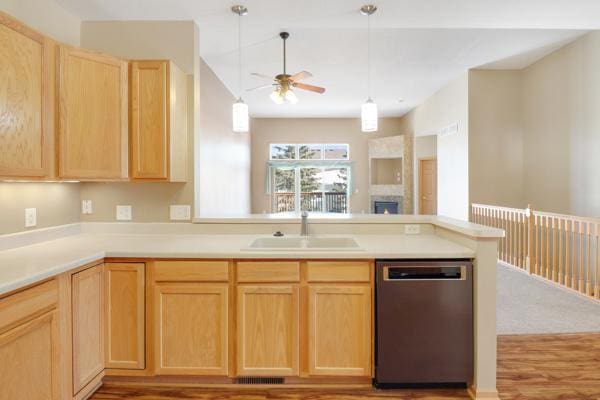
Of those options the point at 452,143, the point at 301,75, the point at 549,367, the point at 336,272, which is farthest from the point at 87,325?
the point at 452,143

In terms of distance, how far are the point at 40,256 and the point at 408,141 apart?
826 centimetres

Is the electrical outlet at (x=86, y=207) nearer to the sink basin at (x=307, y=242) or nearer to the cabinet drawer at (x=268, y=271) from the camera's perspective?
the sink basin at (x=307, y=242)

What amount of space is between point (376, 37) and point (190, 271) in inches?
142

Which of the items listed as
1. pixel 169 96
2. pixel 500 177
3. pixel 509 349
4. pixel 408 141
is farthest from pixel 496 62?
pixel 169 96

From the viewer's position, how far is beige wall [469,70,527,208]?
5844mm

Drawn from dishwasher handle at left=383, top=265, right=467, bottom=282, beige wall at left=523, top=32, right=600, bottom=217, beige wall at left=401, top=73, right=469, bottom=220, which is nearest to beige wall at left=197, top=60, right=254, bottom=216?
dishwasher handle at left=383, top=265, right=467, bottom=282

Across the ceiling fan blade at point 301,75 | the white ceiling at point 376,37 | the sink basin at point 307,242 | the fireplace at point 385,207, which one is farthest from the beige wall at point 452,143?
the sink basin at point 307,242

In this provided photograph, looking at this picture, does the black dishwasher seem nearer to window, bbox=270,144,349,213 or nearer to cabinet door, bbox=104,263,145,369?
cabinet door, bbox=104,263,145,369

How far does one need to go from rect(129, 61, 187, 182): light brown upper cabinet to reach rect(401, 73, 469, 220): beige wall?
203 inches

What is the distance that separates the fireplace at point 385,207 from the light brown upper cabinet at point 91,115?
7.43 metres

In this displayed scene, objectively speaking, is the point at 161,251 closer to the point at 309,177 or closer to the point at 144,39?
the point at 144,39

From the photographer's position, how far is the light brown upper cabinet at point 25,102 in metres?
1.74

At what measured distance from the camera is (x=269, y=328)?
2051 mm

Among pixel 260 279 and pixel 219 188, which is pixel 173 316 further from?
pixel 219 188
